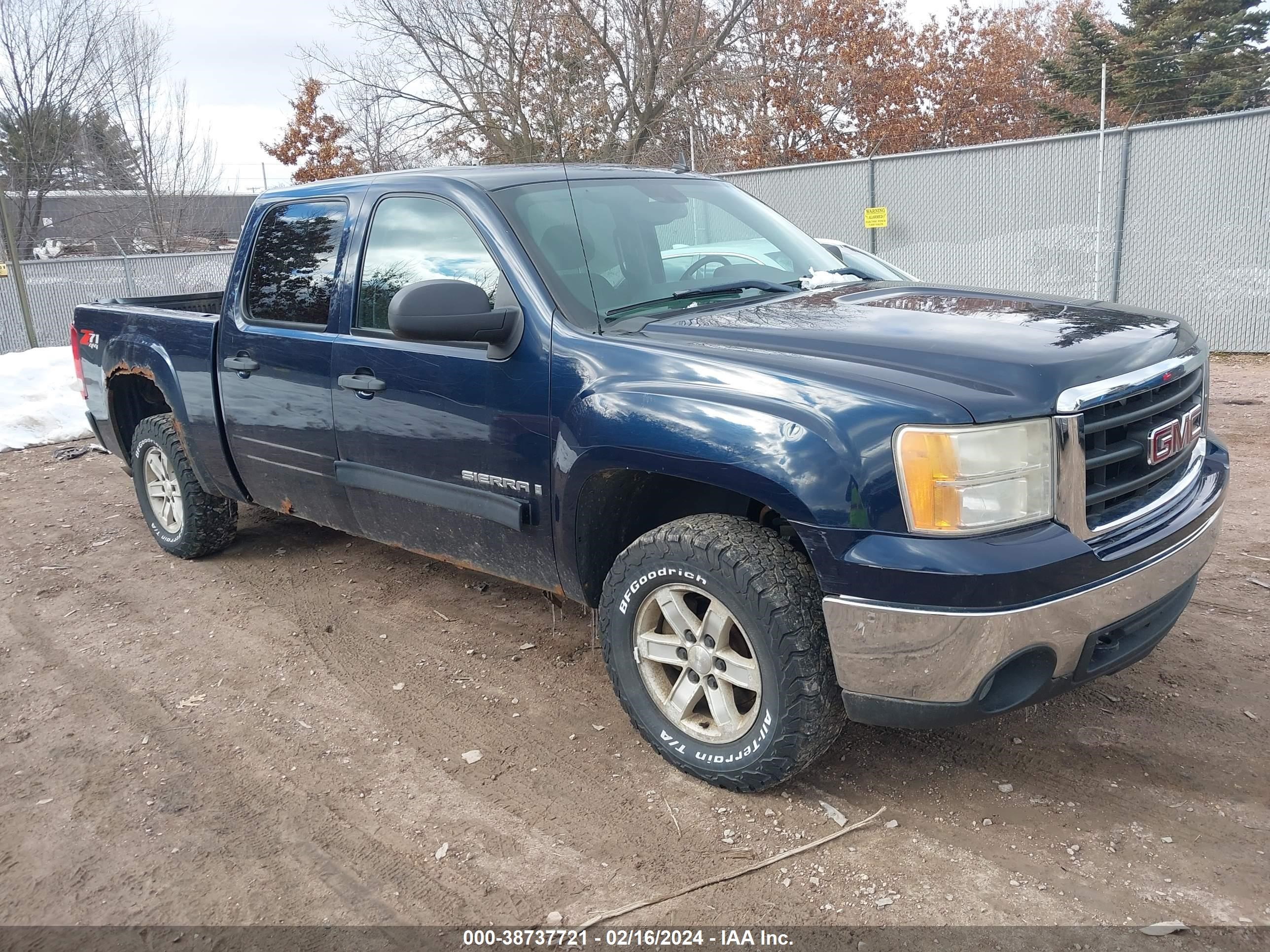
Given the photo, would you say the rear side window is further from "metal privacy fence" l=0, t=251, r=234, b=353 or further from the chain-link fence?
"metal privacy fence" l=0, t=251, r=234, b=353

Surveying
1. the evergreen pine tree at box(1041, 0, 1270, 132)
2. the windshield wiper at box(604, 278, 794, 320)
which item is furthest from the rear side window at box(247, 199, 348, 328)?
the evergreen pine tree at box(1041, 0, 1270, 132)

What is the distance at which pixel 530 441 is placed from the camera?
3416 mm

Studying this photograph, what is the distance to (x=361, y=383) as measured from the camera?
3.99 metres

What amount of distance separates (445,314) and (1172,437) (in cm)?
225

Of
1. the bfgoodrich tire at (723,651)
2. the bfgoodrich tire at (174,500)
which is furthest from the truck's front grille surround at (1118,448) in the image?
the bfgoodrich tire at (174,500)

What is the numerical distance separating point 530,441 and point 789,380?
1009mm

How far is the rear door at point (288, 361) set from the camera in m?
4.26

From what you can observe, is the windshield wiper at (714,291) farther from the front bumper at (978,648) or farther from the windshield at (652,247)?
the front bumper at (978,648)

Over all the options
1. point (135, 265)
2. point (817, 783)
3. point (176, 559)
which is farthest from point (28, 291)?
point (817, 783)

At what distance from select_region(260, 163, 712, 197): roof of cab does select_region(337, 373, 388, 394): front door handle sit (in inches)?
30.3

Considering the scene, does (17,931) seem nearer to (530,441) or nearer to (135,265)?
(530,441)

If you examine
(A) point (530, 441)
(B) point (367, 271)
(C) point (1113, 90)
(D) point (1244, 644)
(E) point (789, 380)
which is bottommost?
(D) point (1244, 644)

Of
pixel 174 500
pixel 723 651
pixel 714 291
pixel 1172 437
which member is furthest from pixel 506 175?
pixel 174 500

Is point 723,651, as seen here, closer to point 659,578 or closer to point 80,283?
point 659,578
